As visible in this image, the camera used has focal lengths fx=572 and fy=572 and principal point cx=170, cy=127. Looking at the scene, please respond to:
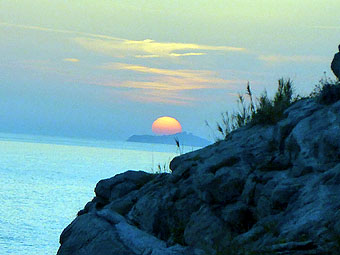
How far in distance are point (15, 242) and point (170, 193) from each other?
3213 cm

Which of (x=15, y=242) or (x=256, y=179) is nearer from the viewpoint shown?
(x=256, y=179)

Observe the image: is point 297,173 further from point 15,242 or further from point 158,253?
point 15,242

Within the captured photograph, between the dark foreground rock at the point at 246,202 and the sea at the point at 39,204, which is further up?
the sea at the point at 39,204

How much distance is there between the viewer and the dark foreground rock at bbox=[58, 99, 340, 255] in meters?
9.34

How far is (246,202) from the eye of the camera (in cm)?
1188

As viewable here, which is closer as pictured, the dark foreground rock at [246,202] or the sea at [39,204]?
the dark foreground rock at [246,202]

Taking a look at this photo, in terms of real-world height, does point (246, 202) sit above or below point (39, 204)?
below

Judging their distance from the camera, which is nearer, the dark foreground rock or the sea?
the dark foreground rock

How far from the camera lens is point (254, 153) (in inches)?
511

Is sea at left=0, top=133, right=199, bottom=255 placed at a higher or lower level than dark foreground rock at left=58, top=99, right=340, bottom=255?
higher

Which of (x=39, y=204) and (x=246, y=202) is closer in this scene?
Answer: (x=246, y=202)

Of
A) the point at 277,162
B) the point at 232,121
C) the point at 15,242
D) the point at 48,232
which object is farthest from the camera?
the point at 48,232

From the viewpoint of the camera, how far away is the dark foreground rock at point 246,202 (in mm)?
9344

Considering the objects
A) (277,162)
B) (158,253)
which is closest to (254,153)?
(277,162)
